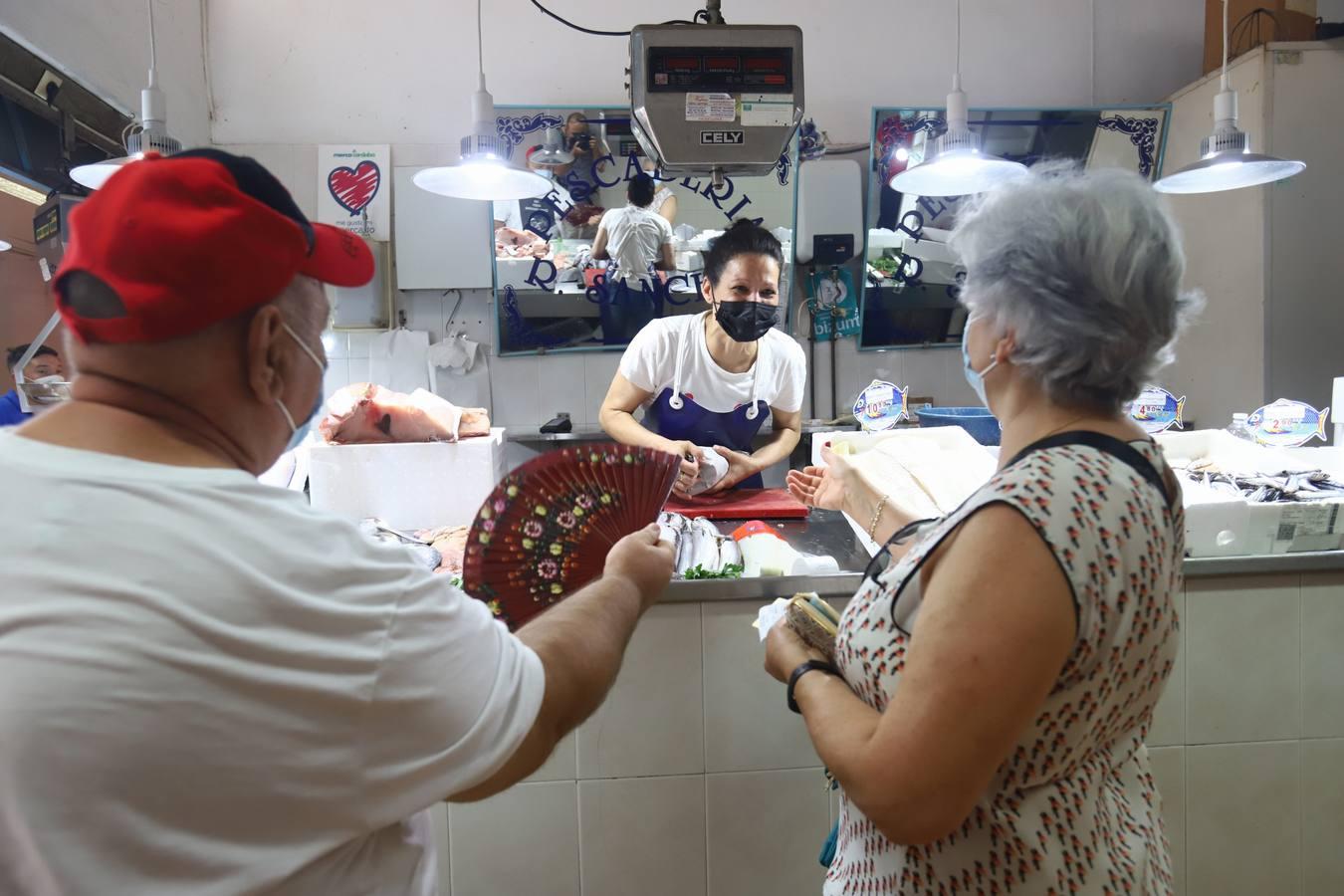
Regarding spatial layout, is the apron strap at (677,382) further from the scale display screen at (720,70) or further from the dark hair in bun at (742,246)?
the scale display screen at (720,70)

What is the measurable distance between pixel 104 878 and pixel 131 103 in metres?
4.17

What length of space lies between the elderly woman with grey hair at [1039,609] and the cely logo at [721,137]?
0.96 meters

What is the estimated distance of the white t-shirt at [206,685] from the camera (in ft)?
1.86

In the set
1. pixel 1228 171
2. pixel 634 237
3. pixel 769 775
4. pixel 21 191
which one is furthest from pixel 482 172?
pixel 1228 171

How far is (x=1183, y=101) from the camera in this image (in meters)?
4.48

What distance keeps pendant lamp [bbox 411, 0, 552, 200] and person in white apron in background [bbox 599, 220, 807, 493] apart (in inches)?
29.5

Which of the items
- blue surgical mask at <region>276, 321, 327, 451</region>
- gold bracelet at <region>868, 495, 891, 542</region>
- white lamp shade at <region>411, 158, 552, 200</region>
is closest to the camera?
blue surgical mask at <region>276, 321, 327, 451</region>

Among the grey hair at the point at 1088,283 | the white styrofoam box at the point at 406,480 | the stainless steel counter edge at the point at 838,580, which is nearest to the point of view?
the grey hair at the point at 1088,283

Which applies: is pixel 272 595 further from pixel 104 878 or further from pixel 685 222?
pixel 685 222

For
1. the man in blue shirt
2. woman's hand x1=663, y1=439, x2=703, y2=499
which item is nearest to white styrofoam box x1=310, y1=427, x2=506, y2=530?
Result: woman's hand x1=663, y1=439, x2=703, y2=499

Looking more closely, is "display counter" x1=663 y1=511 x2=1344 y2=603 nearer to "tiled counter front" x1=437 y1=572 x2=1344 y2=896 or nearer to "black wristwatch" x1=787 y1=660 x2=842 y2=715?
"tiled counter front" x1=437 y1=572 x2=1344 y2=896

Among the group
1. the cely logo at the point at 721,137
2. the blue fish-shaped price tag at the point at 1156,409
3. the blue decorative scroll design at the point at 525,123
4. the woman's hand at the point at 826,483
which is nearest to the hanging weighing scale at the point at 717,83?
the cely logo at the point at 721,137

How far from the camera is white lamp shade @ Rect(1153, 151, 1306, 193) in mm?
2660

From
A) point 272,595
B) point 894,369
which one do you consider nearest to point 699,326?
point 894,369
